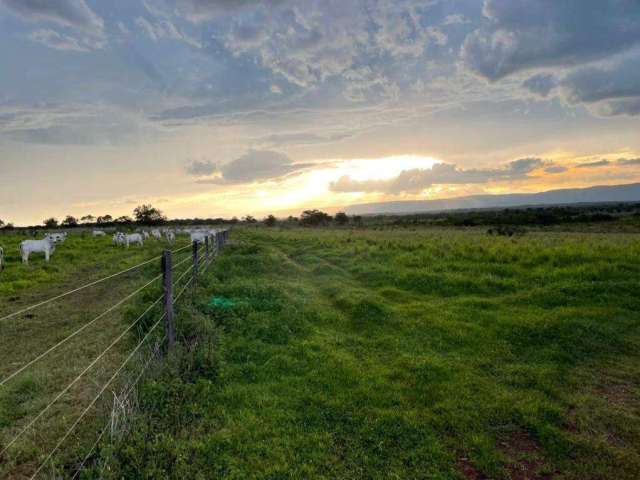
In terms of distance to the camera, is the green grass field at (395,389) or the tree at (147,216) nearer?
the green grass field at (395,389)

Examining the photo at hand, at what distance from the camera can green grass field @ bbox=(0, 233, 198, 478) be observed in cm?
485

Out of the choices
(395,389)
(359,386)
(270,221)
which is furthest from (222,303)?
(270,221)

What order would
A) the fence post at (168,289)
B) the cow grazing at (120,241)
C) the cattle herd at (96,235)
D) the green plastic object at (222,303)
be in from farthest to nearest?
1. the cow grazing at (120,241)
2. the cattle herd at (96,235)
3. the green plastic object at (222,303)
4. the fence post at (168,289)

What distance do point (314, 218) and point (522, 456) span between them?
95.3 metres

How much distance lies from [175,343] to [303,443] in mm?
3013

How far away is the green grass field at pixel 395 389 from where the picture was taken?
461cm

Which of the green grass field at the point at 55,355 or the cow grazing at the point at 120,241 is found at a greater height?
the cow grazing at the point at 120,241

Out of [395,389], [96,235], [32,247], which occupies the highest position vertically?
[96,235]

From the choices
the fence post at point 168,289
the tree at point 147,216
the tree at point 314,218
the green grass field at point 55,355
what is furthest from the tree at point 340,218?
the fence post at point 168,289

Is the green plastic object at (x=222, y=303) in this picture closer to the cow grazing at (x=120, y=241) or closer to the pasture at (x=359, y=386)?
the pasture at (x=359, y=386)

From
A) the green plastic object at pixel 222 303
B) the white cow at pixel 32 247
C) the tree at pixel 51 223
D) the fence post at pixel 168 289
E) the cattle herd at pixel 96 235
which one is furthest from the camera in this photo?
the tree at pixel 51 223

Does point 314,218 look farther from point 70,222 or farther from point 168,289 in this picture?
point 168,289

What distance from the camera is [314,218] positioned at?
99750 mm

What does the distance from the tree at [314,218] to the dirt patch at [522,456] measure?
3644 inches
